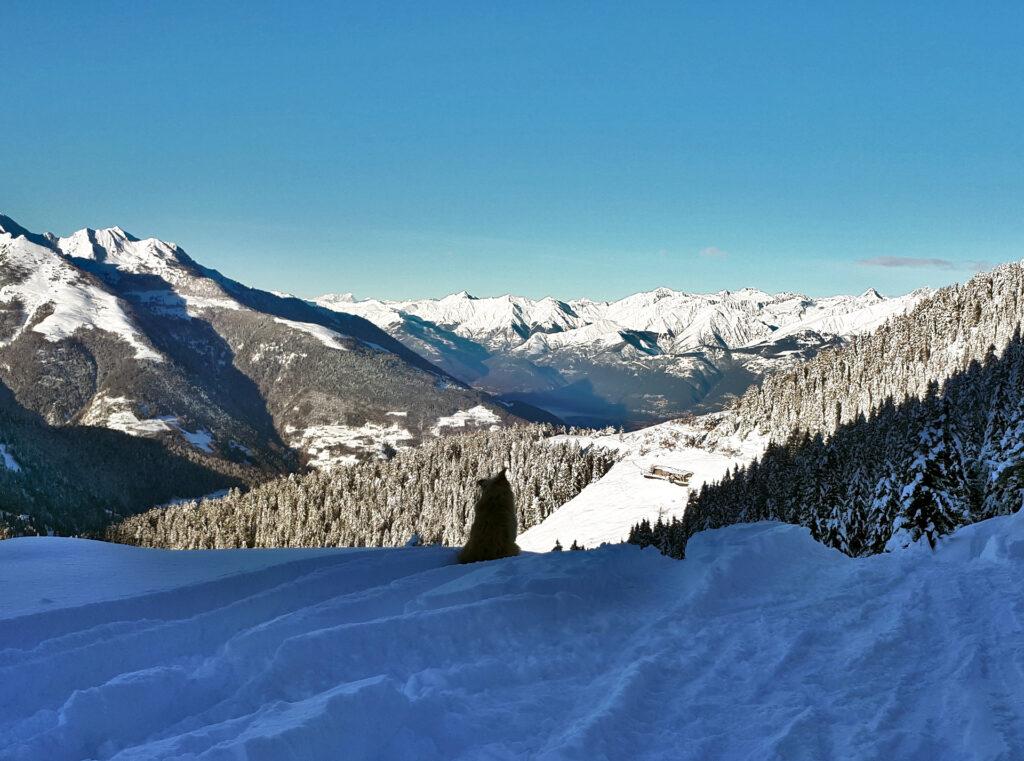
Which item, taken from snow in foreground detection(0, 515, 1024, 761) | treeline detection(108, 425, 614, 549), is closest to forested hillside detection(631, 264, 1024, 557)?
snow in foreground detection(0, 515, 1024, 761)

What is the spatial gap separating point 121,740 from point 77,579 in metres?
7.51

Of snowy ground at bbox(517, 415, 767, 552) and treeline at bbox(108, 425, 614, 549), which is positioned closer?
snowy ground at bbox(517, 415, 767, 552)

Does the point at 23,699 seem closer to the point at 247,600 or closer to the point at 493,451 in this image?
the point at 247,600

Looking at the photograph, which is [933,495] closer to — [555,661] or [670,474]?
[555,661]

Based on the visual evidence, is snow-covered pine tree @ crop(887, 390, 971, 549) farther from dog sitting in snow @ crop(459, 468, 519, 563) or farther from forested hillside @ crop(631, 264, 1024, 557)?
dog sitting in snow @ crop(459, 468, 519, 563)

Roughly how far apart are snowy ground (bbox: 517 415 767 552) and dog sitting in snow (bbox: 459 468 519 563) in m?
77.9

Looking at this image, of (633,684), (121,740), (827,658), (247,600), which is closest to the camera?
(121,740)

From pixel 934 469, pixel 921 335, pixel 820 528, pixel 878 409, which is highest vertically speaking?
pixel 921 335

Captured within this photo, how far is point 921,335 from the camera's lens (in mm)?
130875

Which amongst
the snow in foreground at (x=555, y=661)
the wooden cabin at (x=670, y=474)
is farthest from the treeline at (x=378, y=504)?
the snow in foreground at (x=555, y=661)

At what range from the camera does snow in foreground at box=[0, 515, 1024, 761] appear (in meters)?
4.78

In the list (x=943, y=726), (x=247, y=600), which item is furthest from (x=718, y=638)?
(x=247, y=600)

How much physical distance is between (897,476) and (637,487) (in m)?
88.9

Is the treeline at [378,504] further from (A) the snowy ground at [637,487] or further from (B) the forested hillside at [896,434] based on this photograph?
(B) the forested hillside at [896,434]
